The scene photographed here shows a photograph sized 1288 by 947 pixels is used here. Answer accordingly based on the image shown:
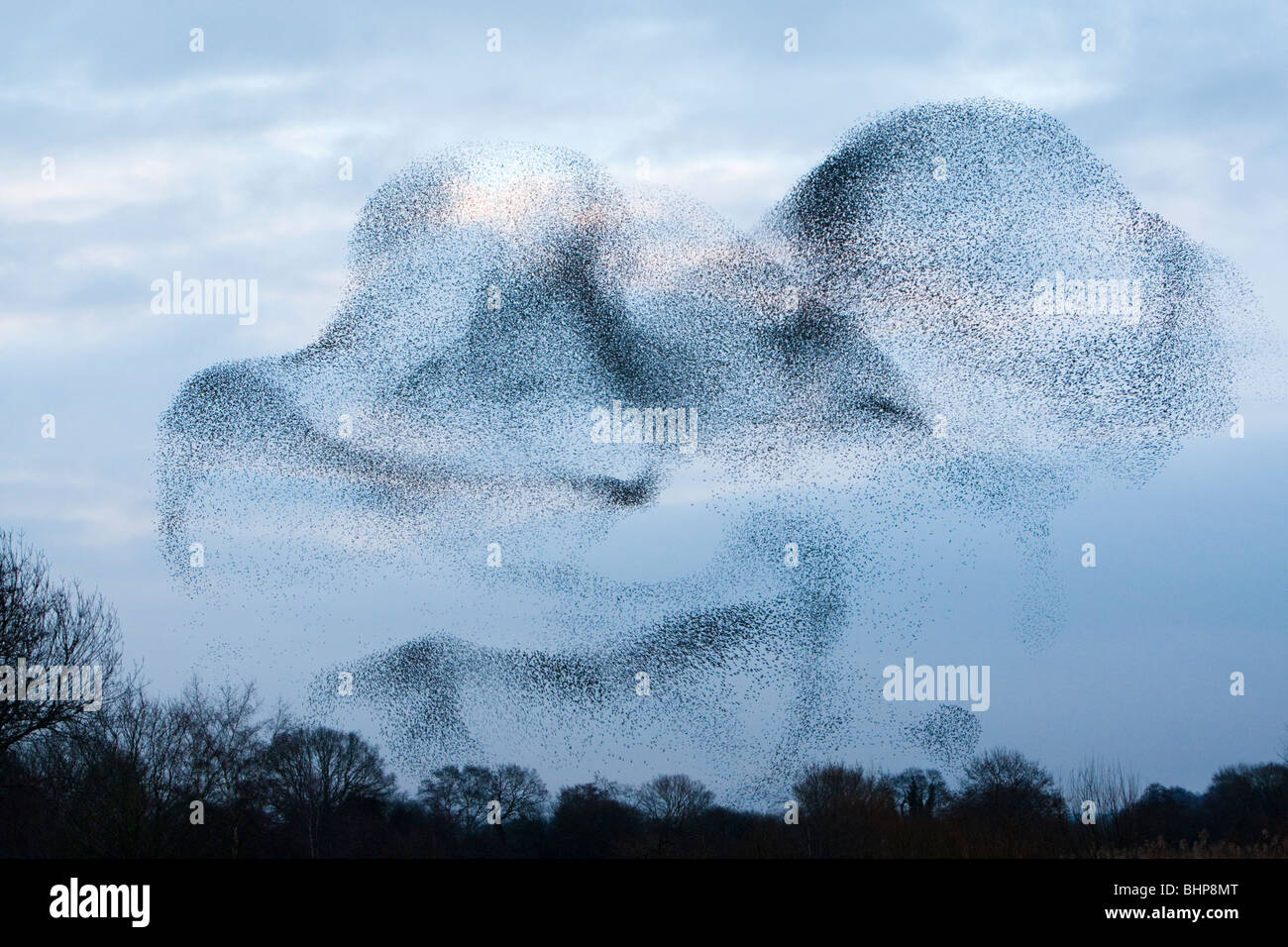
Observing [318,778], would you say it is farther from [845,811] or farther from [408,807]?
[845,811]

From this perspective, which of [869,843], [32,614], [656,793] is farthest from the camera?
[656,793]

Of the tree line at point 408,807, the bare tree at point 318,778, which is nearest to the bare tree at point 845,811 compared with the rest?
the tree line at point 408,807

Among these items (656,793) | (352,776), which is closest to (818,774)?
(656,793)

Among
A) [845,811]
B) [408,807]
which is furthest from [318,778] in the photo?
[845,811]

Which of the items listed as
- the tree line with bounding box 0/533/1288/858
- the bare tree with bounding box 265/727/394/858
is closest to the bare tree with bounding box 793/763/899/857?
the tree line with bounding box 0/533/1288/858

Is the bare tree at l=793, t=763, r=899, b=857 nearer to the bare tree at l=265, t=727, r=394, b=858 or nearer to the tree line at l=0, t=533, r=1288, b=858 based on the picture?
the tree line at l=0, t=533, r=1288, b=858

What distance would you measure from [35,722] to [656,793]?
23.8m

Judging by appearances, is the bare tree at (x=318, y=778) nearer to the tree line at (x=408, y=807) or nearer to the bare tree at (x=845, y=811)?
the tree line at (x=408, y=807)

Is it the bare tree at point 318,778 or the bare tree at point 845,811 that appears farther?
the bare tree at point 318,778

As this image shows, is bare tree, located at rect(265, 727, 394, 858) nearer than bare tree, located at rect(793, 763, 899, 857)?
No
